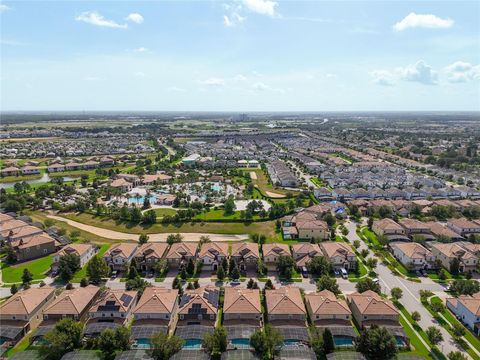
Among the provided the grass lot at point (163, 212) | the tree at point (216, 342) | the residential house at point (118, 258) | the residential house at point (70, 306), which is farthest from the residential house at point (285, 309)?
the grass lot at point (163, 212)

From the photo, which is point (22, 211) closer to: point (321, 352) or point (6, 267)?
point (6, 267)

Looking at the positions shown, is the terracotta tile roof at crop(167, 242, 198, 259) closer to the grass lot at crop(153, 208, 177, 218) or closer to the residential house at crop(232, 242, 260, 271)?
the residential house at crop(232, 242, 260, 271)

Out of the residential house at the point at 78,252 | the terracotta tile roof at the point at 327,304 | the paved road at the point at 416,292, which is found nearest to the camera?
the paved road at the point at 416,292

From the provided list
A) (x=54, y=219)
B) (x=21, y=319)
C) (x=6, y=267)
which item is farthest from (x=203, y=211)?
(x=21, y=319)

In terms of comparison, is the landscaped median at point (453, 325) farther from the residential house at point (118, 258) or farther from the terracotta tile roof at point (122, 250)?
the terracotta tile roof at point (122, 250)

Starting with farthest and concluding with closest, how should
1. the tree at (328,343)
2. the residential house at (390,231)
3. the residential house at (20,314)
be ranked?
the residential house at (390,231) → the residential house at (20,314) → the tree at (328,343)

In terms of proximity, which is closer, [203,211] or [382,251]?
[382,251]

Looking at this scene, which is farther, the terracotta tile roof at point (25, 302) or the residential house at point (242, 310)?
the residential house at point (242, 310)
